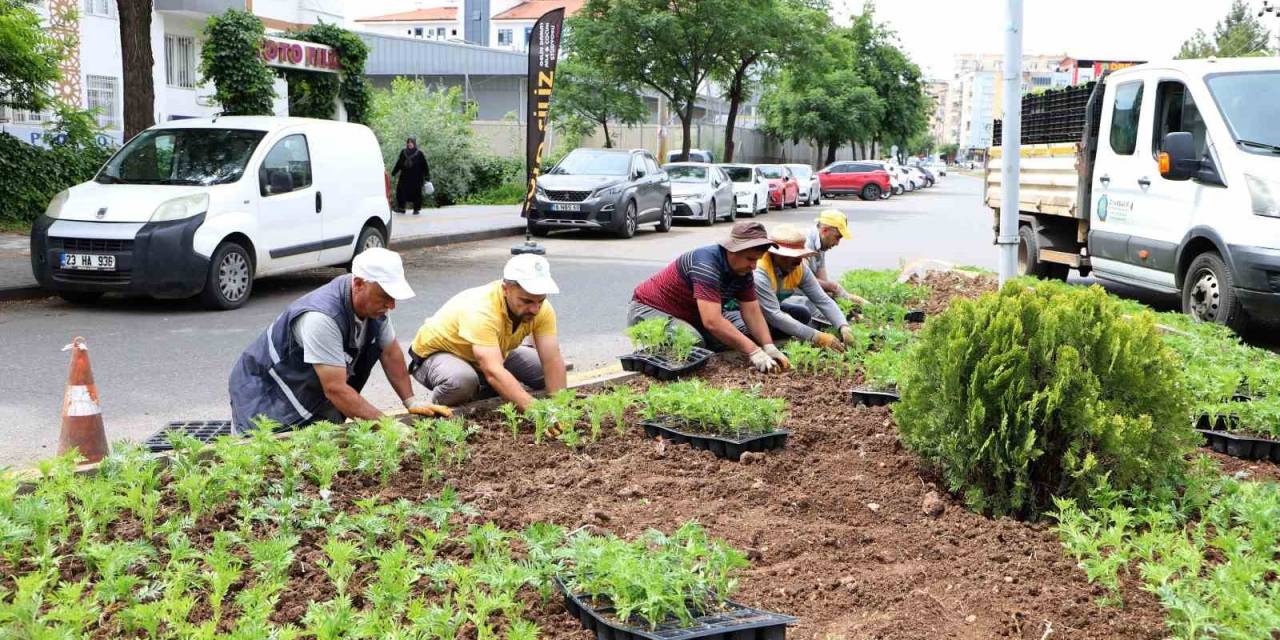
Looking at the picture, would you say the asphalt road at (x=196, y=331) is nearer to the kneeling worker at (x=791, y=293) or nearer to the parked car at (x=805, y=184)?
the kneeling worker at (x=791, y=293)

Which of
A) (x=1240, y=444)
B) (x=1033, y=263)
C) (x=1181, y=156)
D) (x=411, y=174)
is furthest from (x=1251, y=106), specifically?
(x=411, y=174)

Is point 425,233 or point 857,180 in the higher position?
point 857,180

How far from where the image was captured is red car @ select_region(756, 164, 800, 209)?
3709 centimetres

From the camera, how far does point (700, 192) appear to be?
26.4 meters

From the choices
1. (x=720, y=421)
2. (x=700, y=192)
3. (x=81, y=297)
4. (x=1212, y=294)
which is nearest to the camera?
(x=720, y=421)

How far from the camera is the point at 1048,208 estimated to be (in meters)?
12.8

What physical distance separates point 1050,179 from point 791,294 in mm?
5474

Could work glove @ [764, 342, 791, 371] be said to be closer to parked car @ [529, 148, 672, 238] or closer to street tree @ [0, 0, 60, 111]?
parked car @ [529, 148, 672, 238]

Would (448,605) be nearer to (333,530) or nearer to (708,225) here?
(333,530)

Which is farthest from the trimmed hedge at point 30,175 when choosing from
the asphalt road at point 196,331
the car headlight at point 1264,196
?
the car headlight at point 1264,196

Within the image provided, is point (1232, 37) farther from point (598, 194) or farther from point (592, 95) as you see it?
point (598, 194)

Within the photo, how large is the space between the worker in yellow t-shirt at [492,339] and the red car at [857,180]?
43263 millimetres

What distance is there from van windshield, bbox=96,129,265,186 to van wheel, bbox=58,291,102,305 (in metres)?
1.14

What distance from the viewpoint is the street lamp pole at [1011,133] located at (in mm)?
8094
